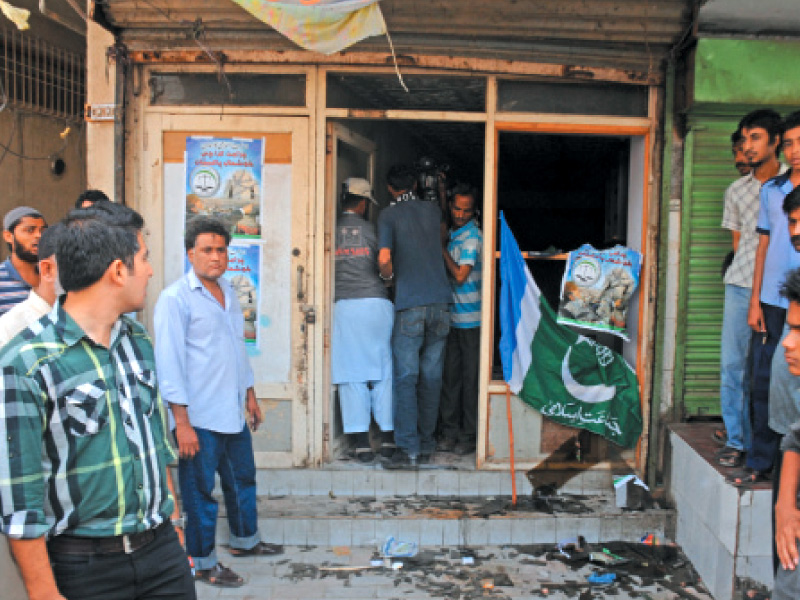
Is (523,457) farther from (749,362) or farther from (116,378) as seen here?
(116,378)

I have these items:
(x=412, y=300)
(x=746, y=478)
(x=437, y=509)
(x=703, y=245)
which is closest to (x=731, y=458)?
(x=746, y=478)

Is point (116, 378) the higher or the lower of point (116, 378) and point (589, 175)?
the lower

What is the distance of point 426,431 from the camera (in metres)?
5.61

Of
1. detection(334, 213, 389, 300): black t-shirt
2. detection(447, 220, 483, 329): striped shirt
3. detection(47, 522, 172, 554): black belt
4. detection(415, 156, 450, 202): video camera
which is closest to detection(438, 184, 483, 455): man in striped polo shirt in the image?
detection(447, 220, 483, 329): striped shirt

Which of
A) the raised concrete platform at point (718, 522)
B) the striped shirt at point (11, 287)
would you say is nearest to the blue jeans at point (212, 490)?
the striped shirt at point (11, 287)

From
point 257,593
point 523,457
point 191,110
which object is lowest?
point 257,593

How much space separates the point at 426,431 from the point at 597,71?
9.36 ft

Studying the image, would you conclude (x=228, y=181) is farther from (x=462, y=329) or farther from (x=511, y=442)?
(x=511, y=442)

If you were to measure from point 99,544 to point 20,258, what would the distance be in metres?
2.70

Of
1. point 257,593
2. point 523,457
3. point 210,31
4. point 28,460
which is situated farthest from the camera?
point 523,457

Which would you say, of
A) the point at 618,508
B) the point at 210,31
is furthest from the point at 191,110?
the point at 618,508

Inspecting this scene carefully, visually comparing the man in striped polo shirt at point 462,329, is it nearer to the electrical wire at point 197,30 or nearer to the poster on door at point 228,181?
the poster on door at point 228,181

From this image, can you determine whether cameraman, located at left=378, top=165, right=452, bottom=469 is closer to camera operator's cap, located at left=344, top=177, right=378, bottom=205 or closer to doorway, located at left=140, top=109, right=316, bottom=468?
camera operator's cap, located at left=344, top=177, right=378, bottom=205

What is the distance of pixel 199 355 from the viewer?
13.4ft
